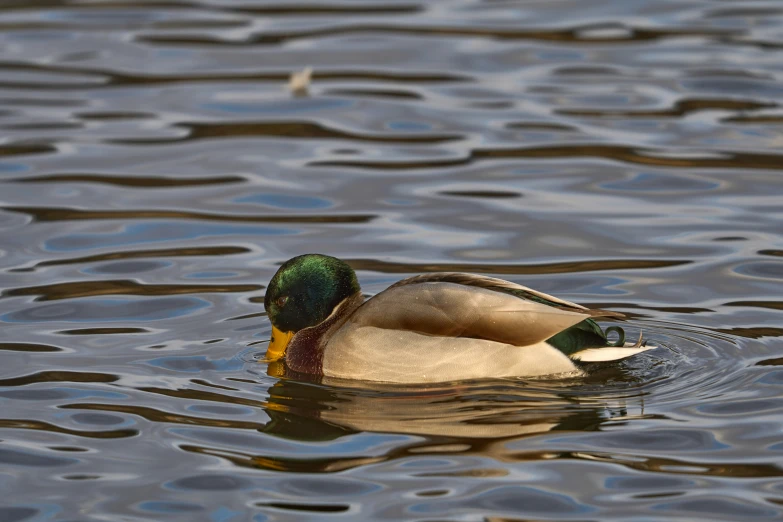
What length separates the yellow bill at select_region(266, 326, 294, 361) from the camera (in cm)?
800

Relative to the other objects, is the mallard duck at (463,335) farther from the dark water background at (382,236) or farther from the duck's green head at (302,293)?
the duck's green head at (302,293)

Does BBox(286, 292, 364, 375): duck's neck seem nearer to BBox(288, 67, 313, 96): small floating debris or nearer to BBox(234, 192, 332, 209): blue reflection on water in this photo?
BBox(234, 192, 332, 209): blue reflection on water

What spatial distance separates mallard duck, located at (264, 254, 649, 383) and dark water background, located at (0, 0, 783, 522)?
0.12 m

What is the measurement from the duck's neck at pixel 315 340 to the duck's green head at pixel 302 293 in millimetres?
43

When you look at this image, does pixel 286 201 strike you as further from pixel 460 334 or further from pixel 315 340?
pixel 460 334

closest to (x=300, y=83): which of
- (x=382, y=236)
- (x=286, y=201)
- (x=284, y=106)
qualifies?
(x=284, y=106)

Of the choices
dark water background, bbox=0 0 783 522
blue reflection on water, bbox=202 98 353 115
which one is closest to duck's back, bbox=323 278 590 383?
dark water background, bbox=0 0 783 522

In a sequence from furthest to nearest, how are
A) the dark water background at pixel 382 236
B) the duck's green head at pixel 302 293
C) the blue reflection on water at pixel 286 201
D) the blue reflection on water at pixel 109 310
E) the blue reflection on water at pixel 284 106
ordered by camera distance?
the blue reflection on water at pixel 284 106
the blue reflection on water at pixel 286 201
the blue reflection on water at pixel 109 310
the duck's green head at pixel 302 293
the dark water background at pixel 382 236

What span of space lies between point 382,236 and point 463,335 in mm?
3125

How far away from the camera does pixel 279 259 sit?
9992mm

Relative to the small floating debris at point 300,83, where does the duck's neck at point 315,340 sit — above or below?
below

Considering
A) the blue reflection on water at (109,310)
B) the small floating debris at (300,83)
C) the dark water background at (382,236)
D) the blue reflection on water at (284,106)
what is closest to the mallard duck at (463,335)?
the dark water background at (382,236)

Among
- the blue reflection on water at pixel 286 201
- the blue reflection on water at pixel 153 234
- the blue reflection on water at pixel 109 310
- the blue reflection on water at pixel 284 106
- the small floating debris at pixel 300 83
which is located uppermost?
the small floating debris at pixel 300 83

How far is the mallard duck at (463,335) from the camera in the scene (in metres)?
7.29
